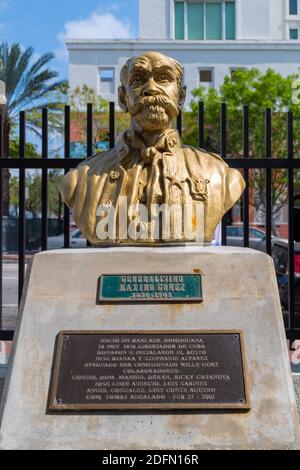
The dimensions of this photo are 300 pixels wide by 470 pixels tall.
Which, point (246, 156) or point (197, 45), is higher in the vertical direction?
point (197, 45)

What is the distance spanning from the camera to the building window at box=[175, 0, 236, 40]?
29000mm

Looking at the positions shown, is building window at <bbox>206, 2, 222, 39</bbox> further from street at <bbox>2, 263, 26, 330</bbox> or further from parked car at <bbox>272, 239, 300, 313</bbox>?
parked car at <bbox>272, 239, 300, 313</bbox>

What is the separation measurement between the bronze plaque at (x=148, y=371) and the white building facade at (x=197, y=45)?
24863 mm

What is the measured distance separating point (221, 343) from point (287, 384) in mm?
405

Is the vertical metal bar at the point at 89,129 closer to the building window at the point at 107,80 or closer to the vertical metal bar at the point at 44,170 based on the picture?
the vertical metal bar at the point at 44,170

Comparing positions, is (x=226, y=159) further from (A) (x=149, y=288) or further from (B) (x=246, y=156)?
(A) (x=149, y=288)

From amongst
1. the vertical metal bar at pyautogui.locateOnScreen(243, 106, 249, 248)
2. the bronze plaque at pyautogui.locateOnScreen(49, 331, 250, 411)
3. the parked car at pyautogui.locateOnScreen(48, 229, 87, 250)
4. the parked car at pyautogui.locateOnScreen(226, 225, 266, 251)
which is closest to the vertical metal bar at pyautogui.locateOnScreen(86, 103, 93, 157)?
the vertical metal bar at pyautogui.locateOnScreen(243, 106, 249, 248)

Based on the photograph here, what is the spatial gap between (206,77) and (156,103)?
2590 cm

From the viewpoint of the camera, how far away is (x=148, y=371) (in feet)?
9.36

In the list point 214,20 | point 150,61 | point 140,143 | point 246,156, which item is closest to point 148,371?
point 140,143

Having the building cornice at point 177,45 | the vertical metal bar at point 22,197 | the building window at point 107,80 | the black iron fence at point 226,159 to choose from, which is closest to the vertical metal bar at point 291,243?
the black iron fence at point 226,159

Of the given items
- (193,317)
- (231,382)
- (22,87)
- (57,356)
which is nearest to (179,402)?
(231,382)
